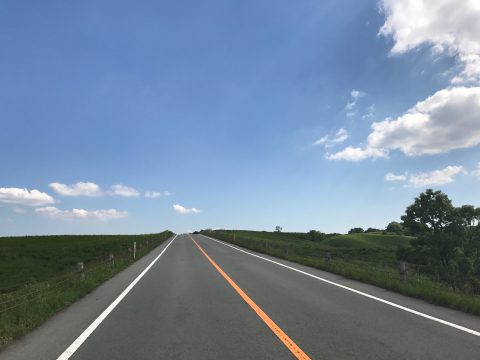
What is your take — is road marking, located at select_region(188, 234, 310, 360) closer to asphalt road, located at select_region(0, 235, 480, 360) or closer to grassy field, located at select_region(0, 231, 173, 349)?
asphalt road, located at select_region(0, 235, 480, 360)

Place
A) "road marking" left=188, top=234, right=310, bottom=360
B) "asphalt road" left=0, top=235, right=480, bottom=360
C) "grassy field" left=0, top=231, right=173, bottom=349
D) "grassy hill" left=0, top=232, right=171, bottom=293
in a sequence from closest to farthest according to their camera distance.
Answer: "road marking" left=188, top=234, right=310, bottom=360
"asphalt road" left=0, top=235, right=480, bottom=360
"grassy field" left=0, top=231, right=173, bottom=349
"grassy hill" left=0, top=232, right=171, bottom=293

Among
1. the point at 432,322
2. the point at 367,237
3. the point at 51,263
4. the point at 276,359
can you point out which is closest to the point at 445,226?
the point at 367,237

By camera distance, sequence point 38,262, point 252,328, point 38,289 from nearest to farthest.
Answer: point 252,328
point 38,289
point 38,262

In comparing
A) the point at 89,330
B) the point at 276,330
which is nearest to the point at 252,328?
the point at 276,330

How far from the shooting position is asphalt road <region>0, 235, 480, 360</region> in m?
5.54

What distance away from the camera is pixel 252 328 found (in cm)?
689

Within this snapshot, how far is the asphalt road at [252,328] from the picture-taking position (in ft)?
18.2

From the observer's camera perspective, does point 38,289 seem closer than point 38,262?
Yes

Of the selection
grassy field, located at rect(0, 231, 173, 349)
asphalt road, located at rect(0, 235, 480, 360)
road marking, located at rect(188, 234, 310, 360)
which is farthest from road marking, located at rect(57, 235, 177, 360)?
road marking, located at rect(188, 234, 310, 360)

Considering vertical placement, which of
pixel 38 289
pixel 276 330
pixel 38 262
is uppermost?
pixel 38 262

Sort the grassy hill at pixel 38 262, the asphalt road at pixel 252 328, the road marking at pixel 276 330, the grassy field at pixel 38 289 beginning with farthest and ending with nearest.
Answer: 1. the grassy hill at pixel 38 262
2. the grassy field at pixel 38 289
3. the asphalt road at pixel 252 328
4. the road marking at pixel 276 330

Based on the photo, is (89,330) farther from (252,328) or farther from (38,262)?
(38,262)

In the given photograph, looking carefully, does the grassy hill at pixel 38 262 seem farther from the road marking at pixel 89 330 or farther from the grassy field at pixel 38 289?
the road marking at pixel 89 330

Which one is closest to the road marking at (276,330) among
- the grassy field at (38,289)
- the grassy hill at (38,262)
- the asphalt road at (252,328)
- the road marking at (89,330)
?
the asphalt road at (252,328)
